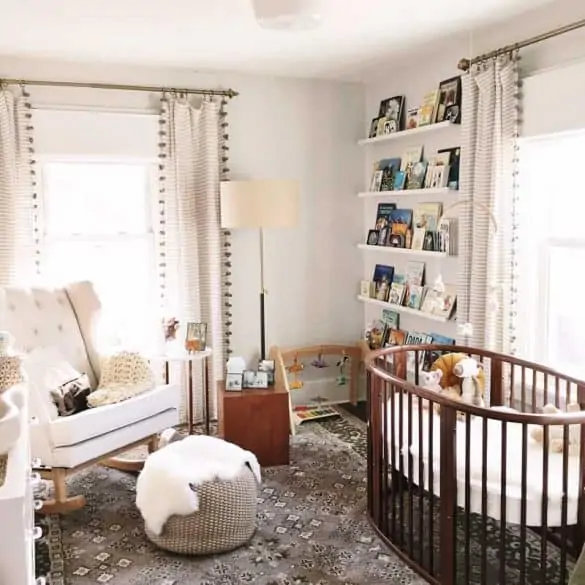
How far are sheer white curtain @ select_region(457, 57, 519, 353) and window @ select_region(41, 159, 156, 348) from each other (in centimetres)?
195

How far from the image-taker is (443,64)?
394 centimetres

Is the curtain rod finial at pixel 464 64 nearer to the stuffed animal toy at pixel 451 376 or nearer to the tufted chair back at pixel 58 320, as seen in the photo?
the stuffed animal toy at pixel 451 376

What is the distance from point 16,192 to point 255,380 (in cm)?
171

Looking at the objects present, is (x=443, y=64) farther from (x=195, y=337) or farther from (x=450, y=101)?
(x=195, y=337)

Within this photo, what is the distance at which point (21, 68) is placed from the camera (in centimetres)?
398

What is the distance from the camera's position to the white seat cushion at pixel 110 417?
10.2ft

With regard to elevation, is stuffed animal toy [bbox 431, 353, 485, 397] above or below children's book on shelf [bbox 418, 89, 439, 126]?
below

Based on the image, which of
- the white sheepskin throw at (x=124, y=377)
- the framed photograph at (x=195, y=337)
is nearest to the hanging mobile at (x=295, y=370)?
the framed photograph at (x=195, y=337)

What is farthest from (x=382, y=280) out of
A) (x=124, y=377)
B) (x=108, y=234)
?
(x=124, y=377)

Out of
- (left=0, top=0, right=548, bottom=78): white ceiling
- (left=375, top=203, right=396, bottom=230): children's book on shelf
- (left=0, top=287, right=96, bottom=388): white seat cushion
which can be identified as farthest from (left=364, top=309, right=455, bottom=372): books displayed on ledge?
(left=0, top=287, right=96, bottom=388): white seat cushion

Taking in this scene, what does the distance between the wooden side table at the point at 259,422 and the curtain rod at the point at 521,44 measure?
6.30ft

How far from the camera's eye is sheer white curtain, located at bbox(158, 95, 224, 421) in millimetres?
4297

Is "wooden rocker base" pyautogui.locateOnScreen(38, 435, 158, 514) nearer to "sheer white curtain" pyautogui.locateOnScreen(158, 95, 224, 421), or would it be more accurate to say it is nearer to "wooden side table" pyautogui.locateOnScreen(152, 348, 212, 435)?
"wooden side table" pyautogui.locateOnScreen(152, 348, 212, 435)

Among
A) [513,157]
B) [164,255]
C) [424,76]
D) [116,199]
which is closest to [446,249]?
[513,157]
